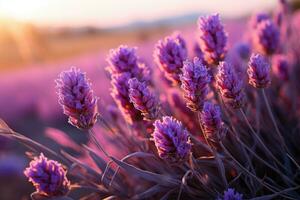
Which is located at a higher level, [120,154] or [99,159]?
[99,159]

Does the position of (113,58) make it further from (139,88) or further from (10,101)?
(10,101)

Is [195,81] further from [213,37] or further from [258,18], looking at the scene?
[258,18]

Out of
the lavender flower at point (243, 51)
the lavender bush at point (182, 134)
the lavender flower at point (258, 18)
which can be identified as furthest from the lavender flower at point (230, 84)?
the lavender flower at point (243, 51)

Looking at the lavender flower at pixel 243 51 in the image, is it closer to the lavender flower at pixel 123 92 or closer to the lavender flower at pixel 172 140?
the lavender flower at pixel 123 92

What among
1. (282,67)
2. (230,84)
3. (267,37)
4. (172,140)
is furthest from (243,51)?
(172,140)

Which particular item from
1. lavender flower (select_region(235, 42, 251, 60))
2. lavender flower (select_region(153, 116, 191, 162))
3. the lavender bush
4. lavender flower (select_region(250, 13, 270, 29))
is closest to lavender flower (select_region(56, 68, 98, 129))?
the lavender bush

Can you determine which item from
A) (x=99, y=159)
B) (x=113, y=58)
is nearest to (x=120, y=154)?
(x=99, y=159)
